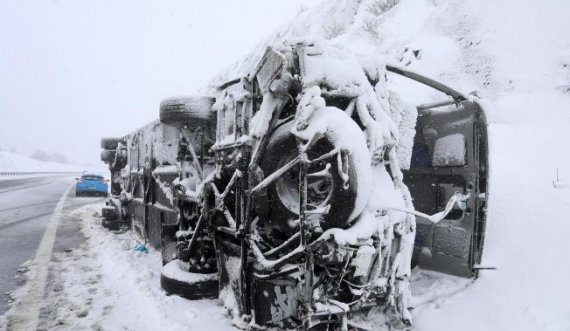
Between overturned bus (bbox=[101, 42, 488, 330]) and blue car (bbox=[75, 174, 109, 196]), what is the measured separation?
768 inches

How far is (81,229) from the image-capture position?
412 inches

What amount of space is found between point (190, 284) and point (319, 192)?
2118mm

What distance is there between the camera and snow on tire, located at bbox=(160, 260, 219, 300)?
4.66m

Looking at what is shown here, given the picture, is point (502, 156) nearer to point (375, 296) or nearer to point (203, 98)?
point (375, 296)

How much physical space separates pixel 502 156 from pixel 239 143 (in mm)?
4306

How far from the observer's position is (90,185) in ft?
74.2

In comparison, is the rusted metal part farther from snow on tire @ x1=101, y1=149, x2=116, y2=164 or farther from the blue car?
the blue car

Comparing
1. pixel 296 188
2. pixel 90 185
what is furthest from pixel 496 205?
→ pixel 90 185

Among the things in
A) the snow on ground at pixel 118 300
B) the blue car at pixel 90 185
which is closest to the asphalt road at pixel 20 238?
the snow on ground at pixel 118 300

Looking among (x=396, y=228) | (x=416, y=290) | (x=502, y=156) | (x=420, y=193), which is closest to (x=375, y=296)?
(x=396, y=228)

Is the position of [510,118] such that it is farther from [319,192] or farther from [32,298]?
[32,298]

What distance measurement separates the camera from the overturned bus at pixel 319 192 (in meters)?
2.97

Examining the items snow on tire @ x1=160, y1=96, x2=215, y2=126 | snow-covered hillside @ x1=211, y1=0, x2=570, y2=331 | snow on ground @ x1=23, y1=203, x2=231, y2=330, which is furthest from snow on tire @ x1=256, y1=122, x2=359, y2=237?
snow on tire @ x1=160, y1=96, x2=215, y2=126

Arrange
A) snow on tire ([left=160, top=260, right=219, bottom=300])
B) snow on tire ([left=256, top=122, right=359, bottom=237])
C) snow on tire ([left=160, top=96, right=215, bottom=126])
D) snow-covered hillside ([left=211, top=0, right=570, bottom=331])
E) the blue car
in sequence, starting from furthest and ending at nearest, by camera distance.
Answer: the blue car < snow on tire ([left=160, top=96, right=215, bottom=126]) < snow on tire ([left=160, top=260, right=219, bottom=300]) < snow-covered hillside ([left=211, top=0, right=570, bottom=331]) < snow on tire ([left=256, top=122, right=359, bottom=237])
